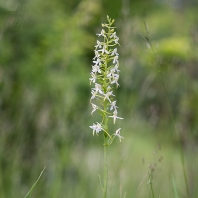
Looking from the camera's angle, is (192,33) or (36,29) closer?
(192,33)

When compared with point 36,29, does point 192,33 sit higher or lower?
lower

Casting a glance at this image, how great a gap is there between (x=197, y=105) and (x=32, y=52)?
11.9ft

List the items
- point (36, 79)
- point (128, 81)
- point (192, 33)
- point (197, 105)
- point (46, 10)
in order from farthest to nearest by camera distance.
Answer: point (197, 105) → point (46, 10) → point (36, 79) → point (128, 81) → point (192, 33)

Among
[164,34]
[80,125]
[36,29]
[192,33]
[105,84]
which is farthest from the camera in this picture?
[164,34]

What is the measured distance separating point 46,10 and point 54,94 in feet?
7.03

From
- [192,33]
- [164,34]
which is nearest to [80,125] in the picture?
[192,33]

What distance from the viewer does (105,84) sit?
125 cm

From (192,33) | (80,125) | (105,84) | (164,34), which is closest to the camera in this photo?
(105,84)

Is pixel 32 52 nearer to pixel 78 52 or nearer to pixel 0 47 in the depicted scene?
pixel 78 52

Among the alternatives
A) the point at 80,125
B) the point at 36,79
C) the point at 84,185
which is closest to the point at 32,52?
the point at 36,79

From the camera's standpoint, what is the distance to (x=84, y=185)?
2318 mm

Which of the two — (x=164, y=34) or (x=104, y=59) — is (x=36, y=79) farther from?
(x=164, y=34)

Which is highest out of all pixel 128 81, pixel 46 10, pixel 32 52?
pixel 46 10

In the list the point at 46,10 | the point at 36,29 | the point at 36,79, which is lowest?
the point at 36,79
